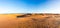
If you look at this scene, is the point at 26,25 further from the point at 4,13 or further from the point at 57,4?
the point at 57,4

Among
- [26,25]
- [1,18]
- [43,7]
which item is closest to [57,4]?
[43,7]

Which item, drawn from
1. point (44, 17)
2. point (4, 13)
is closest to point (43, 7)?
point (44, 17)

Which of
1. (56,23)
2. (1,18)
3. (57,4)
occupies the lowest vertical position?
(56,23)

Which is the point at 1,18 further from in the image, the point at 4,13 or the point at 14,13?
the point at 14,13

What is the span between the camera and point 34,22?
4.58 ft

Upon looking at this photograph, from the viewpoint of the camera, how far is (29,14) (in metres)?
1.41

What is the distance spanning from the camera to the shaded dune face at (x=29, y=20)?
136 cm

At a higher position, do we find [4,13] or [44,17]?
[4,13]

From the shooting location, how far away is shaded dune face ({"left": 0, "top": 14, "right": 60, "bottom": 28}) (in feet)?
4.46

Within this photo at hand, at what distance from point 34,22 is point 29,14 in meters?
0.12

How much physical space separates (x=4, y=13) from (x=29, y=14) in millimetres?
326

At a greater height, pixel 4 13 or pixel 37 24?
pixel 4 13

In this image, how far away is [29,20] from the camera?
139cm

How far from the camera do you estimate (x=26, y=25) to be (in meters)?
1.37
